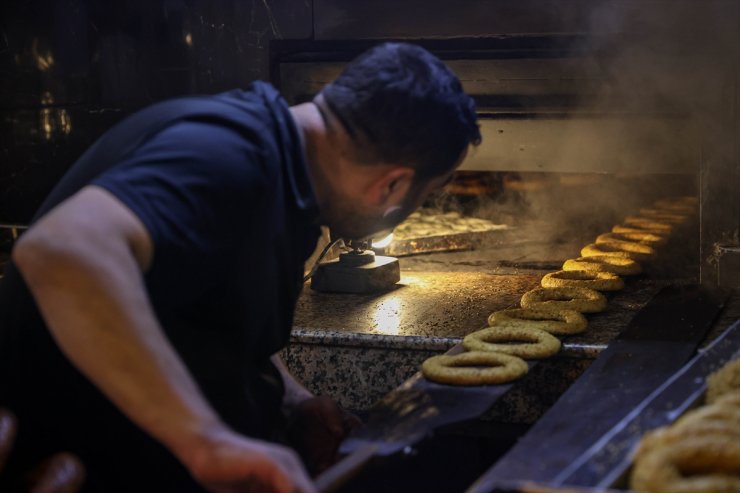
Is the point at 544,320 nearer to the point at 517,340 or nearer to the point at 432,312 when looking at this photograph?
the point at 517,340

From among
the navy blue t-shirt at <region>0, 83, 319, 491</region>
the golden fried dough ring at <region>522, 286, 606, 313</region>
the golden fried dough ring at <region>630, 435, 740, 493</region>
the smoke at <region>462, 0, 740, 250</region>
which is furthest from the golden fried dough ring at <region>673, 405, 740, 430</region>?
the smoke at <region>462, 0, 740, 250</region>

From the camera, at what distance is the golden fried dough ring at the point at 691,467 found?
1.86 meters

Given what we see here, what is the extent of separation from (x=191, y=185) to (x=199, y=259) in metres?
0.16

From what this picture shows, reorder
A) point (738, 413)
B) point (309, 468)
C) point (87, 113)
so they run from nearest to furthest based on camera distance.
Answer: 1. point (738, 413)
2. point (309, 468)
3. point (87, 113)

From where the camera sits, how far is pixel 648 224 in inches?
222

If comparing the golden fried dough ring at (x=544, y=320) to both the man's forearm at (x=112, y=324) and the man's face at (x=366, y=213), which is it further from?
the man's forearm at (x=112, y=324)

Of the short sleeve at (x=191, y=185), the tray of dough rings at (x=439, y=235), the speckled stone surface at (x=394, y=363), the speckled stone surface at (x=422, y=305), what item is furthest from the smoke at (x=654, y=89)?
the short sleeve at (x=191, y=185)

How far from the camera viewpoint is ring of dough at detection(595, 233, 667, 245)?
512 cm

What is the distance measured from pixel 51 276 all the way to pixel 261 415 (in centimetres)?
103

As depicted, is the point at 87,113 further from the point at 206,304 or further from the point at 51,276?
the point at 51,276

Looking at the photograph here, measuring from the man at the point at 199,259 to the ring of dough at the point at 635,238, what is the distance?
291 centimetres

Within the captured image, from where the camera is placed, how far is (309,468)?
294cm

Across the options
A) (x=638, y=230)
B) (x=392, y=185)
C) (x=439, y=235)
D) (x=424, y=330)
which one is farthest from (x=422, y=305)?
(x=638, y=230)

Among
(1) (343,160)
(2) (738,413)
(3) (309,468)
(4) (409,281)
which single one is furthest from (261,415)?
(4) (409,281)
